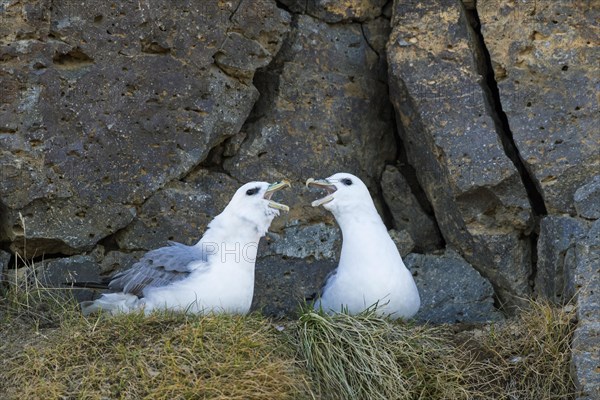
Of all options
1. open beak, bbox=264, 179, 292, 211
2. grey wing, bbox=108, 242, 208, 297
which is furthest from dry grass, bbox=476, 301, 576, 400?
grey wing, bbox=108, 242, 208, 297

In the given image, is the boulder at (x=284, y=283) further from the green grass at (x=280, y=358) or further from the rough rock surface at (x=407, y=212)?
the green grass at (x=280, y=358)

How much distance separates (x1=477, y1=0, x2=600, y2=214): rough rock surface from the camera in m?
6.91

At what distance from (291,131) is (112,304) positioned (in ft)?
5.13

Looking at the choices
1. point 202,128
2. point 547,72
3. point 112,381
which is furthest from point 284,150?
point 112,381

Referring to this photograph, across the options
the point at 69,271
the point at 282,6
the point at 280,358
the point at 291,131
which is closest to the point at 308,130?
the point at 291,131

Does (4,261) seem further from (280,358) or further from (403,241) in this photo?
(403,241)

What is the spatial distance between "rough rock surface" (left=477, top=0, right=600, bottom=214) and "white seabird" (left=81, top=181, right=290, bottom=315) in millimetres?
1473

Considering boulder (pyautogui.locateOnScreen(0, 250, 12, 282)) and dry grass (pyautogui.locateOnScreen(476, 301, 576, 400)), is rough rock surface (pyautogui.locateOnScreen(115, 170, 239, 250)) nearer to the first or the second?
boulder (pyautogui.locateOnScreen(0, 250, 12, 282))

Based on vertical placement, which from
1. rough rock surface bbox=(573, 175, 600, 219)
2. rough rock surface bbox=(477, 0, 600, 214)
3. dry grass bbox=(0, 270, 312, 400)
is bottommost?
dry grass bbox=(0, 270, 312, 400)

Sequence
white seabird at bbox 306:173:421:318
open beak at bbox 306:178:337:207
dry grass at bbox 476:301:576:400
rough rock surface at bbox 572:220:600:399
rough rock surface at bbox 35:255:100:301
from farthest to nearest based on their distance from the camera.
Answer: rough rock surface at bbox 35:255:100:301, open beak at bbox 306:178:337:207, white seabird at bbox 306:173:421:318, dry grass at bbox 476:301:576:400, rough rock surface at bbox 572:220:600:399

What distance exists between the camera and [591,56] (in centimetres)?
699

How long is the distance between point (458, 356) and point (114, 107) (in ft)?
7.62

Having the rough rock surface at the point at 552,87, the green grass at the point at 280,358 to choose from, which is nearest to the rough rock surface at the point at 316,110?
the rough rock surface at the point at 552,87

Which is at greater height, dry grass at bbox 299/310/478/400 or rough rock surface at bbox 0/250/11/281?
dry grass at bbox 299/310/478/400
